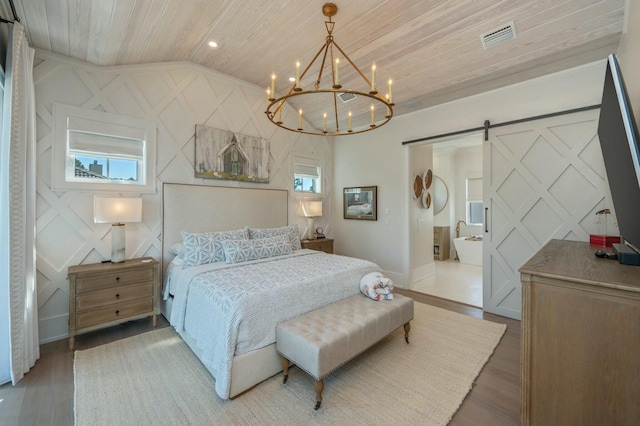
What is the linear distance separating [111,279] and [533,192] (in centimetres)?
489

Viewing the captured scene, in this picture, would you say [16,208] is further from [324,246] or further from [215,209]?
[324,246]

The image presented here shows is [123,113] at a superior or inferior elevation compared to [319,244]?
superior

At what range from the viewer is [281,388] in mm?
2053

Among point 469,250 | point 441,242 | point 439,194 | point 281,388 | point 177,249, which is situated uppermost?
point 439,194

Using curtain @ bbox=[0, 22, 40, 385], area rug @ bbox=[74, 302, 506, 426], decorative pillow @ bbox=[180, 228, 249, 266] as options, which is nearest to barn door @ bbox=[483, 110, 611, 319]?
area rug @ bbox=[74, 302, 506, 426]

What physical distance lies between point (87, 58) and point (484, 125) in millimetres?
4840

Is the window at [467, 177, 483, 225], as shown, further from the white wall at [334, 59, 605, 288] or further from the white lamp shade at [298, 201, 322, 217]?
the white lamp shade at [298, 201, 322, 217]

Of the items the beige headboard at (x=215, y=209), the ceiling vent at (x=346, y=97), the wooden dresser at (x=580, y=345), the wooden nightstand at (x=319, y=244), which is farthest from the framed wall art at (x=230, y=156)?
the wooden dresser at (x=580, y=345)

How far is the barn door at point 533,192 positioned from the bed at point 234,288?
1.81 meters

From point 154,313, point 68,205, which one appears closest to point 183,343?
point 154,313

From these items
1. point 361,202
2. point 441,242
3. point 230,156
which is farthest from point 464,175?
point 230,156

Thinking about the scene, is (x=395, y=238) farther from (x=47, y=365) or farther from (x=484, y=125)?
(x=47, y=365)

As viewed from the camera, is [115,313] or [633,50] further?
[115,313]

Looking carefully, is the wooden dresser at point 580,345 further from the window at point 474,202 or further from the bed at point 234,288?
the window at point 474,202
